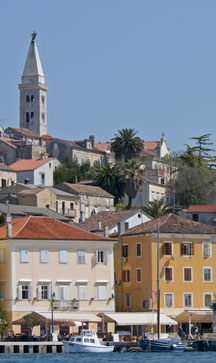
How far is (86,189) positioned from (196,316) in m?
52.7

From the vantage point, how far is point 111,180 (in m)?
151

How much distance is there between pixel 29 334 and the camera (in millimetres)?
88125

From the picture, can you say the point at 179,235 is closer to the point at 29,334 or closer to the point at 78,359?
the point at 29,334

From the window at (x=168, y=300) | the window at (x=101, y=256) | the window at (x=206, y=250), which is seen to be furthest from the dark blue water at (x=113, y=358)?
the window at (x=206, y=250)

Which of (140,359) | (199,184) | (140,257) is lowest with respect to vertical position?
(140,359)

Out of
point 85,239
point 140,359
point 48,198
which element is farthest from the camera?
point 48,198

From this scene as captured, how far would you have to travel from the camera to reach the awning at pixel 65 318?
88625 millimetres

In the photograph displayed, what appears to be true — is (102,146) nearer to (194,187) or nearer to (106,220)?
(194,187)

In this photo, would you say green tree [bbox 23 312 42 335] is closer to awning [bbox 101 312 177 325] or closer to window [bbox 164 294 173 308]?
awning [bbox 101 312 177 325]

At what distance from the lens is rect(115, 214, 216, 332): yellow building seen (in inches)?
3816

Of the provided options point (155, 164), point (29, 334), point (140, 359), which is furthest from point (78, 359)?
point (155, 164)

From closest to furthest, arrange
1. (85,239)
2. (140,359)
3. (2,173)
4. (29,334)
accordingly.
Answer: (140,359) < (29,334) < (85,239) < (2,173)

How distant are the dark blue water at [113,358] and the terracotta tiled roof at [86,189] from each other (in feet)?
206

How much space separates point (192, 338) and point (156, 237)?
11.2 meters
